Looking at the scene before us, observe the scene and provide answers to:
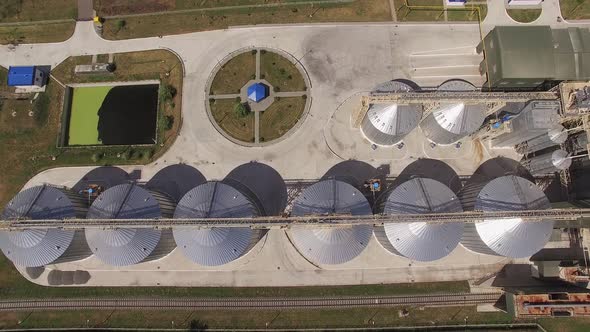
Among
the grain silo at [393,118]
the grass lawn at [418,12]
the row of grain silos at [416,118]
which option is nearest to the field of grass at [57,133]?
the grain silo at [393,118]

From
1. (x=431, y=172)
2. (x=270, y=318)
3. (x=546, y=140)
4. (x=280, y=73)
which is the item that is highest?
(x=280, y=73)

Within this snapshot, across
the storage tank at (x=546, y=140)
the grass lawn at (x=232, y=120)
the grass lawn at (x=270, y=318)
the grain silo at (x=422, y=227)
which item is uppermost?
the grass lawn at (x=232, y=120)

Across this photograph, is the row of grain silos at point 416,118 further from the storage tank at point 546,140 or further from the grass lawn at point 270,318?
the grass lawn at point 270,318

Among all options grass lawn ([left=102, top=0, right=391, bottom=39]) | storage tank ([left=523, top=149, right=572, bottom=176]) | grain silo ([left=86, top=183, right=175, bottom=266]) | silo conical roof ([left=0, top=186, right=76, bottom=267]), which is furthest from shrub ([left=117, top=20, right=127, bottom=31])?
storage tank ([left=523, top=149, right=572, bottom=176])

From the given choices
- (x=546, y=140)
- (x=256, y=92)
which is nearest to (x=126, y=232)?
(x=256, y=92)

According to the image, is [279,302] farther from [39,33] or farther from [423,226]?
[39,33]

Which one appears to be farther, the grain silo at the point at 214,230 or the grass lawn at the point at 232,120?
the grass lawn at the point at 232,120

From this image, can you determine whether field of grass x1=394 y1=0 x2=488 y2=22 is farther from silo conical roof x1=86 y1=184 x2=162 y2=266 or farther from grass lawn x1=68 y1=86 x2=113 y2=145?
grass lawn x1=68 y1=86 x2=113 y2=145
